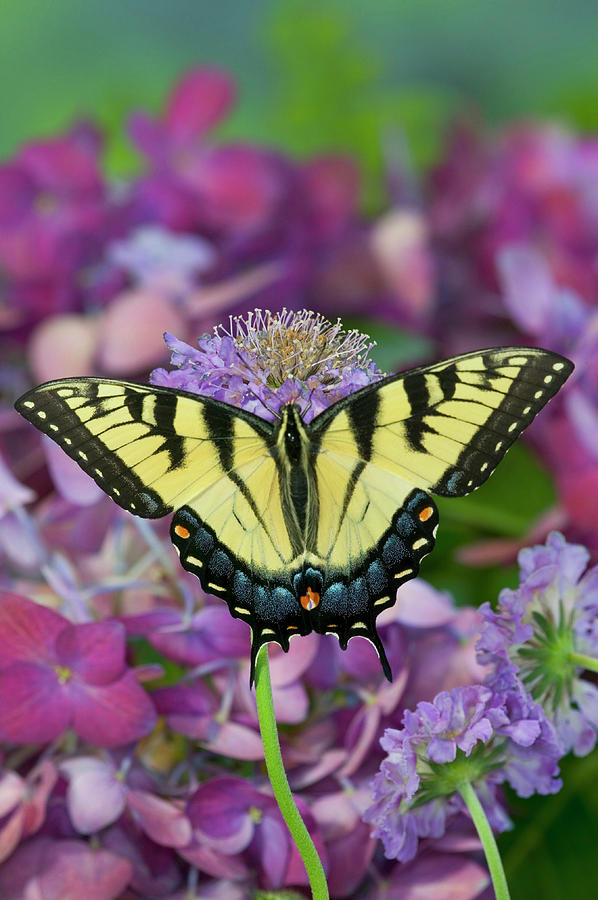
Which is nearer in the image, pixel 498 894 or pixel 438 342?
pixel 498 894

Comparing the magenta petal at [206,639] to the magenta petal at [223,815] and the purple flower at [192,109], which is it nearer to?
the magenta petal at [223,815]

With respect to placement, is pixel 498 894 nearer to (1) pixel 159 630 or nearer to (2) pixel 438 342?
(1) pixel 159 630

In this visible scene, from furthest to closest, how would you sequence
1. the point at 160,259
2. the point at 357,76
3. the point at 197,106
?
the point at 357,76, the point at 197,106, the point at 160,259

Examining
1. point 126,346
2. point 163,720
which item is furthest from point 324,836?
point 126,346

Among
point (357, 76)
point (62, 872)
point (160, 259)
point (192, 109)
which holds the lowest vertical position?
point (62, 872)

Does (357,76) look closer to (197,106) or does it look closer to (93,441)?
(197,106)

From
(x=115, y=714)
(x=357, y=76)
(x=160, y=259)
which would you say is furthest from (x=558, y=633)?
(x=357, y=76)
